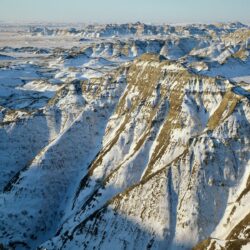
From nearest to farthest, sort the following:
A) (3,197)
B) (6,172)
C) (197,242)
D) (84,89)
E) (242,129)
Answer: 1. (197,242)
2. (242,129)
3. (3,197)
4. (6,172)
5. (84,89)

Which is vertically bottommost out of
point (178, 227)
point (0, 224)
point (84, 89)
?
point (0, 224)

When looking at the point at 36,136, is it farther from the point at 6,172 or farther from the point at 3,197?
the point at 3,197

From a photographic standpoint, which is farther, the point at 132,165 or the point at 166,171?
the point at 132,165

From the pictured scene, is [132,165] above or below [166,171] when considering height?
below

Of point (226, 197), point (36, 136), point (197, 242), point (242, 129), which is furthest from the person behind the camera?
point (36, 136)

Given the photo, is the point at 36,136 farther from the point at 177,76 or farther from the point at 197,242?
the point at 197,242

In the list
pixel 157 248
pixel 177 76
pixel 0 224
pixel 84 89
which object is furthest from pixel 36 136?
pixel 157 248

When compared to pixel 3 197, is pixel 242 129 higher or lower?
higher

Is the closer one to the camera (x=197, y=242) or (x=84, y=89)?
(x=197, y=242)
